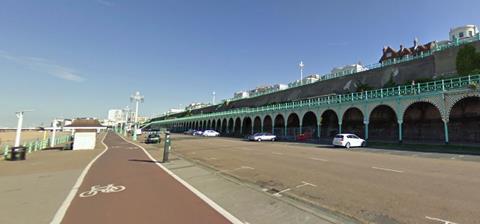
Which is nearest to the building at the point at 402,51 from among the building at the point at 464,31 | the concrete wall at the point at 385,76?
the building at the point at 464,31

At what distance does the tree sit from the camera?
37.8 metres

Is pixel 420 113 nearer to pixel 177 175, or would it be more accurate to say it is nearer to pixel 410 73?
pixel 410 73

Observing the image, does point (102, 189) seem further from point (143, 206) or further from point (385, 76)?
point (385, 76)

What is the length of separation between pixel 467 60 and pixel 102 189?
46196mm

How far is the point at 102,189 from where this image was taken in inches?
382

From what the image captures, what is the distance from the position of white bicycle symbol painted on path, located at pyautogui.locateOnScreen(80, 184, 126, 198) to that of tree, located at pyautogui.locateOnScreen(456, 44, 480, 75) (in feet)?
143

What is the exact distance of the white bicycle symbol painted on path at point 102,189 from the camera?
8.99 meters

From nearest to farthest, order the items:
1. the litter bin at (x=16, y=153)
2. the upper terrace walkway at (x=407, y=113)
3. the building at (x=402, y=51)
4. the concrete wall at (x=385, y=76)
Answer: the litter bin at (x=16, y=153) < the upper terrace walkway at (x=407, y=113) < the concrete wall at (x=385, y=76) < the building at (x=402, y=51)

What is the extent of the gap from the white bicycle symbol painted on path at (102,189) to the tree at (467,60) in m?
43.6

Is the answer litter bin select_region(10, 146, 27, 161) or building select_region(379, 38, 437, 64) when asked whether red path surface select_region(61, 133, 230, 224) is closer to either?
litter bin select_region(10, 146, 27, 161)

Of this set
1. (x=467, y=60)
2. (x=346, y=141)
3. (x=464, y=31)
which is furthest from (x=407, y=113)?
(x=464, y=31)

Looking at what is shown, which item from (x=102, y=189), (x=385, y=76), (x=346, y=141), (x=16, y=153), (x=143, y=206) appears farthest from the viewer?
(x=385, y=76)

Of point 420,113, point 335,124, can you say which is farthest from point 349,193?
point 335,124

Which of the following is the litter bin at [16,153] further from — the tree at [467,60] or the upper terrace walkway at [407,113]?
the tree at [467,60]
